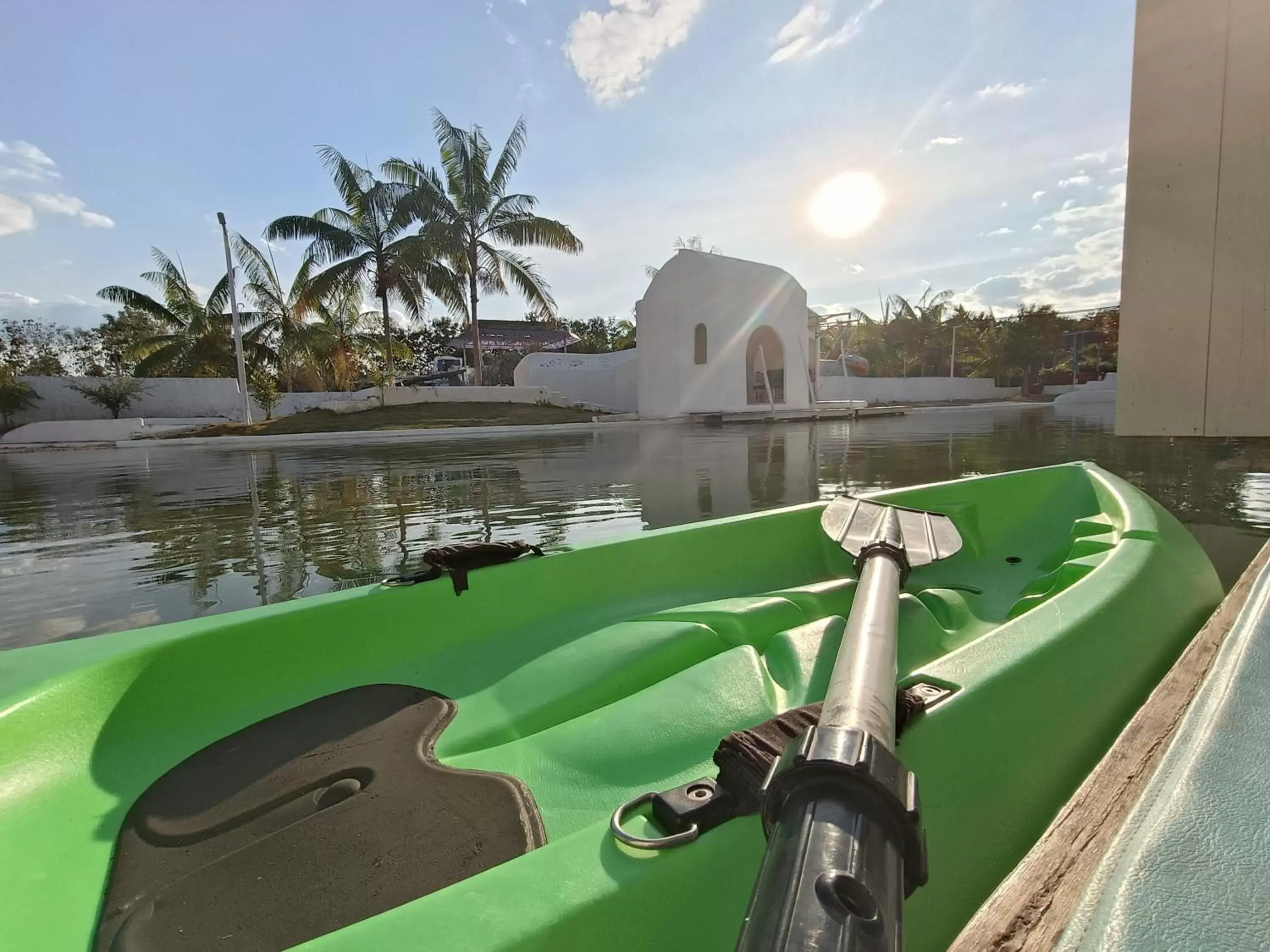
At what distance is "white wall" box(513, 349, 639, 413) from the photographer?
21.2 meters

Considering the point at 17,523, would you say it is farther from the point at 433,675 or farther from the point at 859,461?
the point at 859,461

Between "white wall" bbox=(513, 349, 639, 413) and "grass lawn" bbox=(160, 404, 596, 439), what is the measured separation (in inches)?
98.9

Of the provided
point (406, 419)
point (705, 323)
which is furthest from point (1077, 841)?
point (705, 323)

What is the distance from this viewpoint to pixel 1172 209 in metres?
3.70

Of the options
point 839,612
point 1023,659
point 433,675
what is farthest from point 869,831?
point 839,612

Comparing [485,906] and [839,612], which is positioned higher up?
[485,906]

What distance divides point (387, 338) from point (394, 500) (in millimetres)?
13327

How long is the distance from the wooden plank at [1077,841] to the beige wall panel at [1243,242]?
3271 mm

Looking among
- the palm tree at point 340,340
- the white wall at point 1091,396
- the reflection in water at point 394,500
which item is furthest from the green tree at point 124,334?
the white wall at point 1091,396

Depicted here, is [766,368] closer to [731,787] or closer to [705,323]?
[705,323]

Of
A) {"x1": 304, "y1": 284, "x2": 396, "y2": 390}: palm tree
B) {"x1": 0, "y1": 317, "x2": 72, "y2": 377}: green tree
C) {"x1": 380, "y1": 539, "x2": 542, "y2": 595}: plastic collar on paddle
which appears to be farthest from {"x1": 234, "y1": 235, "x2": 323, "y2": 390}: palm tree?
{"x1": 380, "y1": 539, "x2": 542, "y2": 595}: plastic collar on paddle

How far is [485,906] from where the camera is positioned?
688 mm

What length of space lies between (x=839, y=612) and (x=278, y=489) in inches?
251

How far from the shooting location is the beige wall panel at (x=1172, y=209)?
3.56m
